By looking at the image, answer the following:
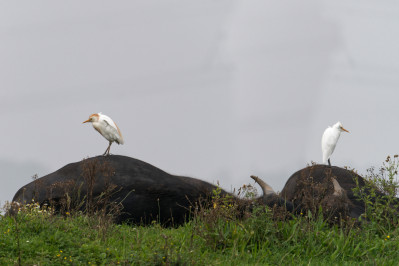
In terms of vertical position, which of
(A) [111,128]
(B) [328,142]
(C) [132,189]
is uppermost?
(A) [111,128]

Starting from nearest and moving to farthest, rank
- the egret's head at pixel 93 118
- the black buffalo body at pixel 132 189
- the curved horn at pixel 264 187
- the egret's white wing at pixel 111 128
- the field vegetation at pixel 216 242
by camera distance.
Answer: the field vegetation at pixel 216 242, the curved horn at pixel 264 187, the black buffalo body at pixel 132 189, the egret's white wing at pixel 111 128, the egret's head at pixel 93 118

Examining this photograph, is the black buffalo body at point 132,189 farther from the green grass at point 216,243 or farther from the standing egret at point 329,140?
the standing egret at point 329,140

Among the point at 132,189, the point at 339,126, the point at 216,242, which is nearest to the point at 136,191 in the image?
the point at 132,189

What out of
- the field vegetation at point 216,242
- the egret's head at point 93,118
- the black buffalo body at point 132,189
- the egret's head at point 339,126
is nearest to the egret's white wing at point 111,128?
the egret's head at point 93,118

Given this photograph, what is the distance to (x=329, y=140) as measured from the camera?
16.1 metres

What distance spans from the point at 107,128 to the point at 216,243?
606 cm

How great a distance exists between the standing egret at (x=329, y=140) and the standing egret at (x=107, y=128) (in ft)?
21.2

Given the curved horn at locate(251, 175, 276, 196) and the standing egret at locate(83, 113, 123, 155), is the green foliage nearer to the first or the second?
the curved horn at locate(251, 175, 276, 196)

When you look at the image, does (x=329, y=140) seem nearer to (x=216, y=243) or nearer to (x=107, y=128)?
(x=107, y=128)

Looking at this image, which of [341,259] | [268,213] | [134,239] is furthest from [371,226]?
[134,239]

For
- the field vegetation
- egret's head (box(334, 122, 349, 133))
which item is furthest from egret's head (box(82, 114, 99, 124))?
egret's head (box(334, 122, 349, 133))

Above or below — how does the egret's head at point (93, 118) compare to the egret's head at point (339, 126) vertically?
above

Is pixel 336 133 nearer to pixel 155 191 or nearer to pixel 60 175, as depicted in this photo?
pixel 155 191

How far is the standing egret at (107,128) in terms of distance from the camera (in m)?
13.4
